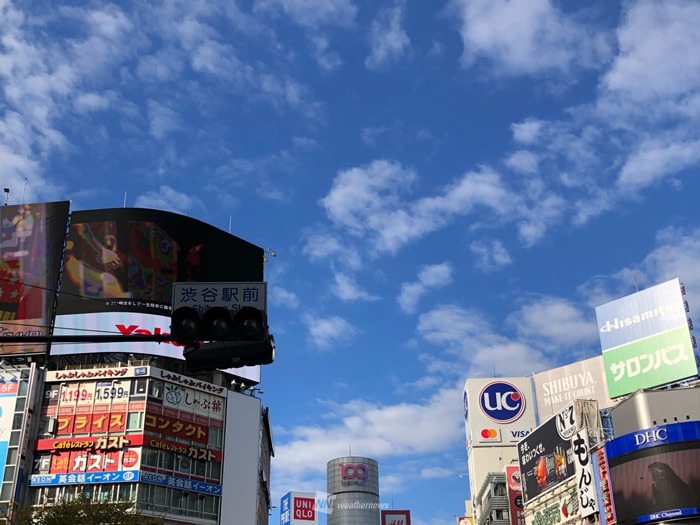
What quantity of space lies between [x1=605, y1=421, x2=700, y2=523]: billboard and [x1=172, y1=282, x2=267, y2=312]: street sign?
64887 mm

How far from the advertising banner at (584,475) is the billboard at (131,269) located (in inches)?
1395

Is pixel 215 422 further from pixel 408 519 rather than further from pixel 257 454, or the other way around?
pixel 408 519

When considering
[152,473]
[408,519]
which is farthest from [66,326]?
[408,519]

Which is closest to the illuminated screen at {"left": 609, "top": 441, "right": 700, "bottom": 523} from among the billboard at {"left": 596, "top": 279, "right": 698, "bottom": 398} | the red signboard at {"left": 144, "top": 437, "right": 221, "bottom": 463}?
the billboard at {"left": 596, "top": 279, "right": 698, "bottom": 398}

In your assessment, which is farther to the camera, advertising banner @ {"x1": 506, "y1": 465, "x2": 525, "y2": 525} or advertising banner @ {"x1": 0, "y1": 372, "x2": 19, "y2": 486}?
advertising banner @ {"x1": 506, "y1": 465, "x2": 525, "y2": 525}

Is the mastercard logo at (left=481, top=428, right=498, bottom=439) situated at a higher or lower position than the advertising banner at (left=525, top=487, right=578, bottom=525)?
higher

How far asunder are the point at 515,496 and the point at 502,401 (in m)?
38.1

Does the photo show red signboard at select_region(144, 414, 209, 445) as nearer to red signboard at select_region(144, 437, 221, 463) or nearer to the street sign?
red signboard at select_region(144, 437, 221, 463)

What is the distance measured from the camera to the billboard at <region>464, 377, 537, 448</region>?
140 m

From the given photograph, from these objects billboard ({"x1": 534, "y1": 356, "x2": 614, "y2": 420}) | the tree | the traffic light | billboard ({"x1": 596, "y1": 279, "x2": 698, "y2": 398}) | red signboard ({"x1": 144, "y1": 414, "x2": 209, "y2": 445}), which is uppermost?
billboard ({"x1": 534, "y1": 356, "x2": 614, "y2": 420})

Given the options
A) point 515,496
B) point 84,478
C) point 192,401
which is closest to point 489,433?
point 515,496

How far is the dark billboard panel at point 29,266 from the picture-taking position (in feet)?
240

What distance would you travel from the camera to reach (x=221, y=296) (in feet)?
36.1

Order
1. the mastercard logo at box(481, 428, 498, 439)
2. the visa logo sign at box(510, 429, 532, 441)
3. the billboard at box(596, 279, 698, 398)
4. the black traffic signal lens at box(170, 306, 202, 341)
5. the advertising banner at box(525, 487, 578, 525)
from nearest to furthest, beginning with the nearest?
the black traffic signal lens at box(170, 306, 202, 341) → the advertising banner at box(525, 487, 578, 525) → the billboard at box(596, 279, 698, 398) → the visa logo sign at box(510, 429, 532, 441) → the mastercard logo at box(481, 428, 498, 439)
